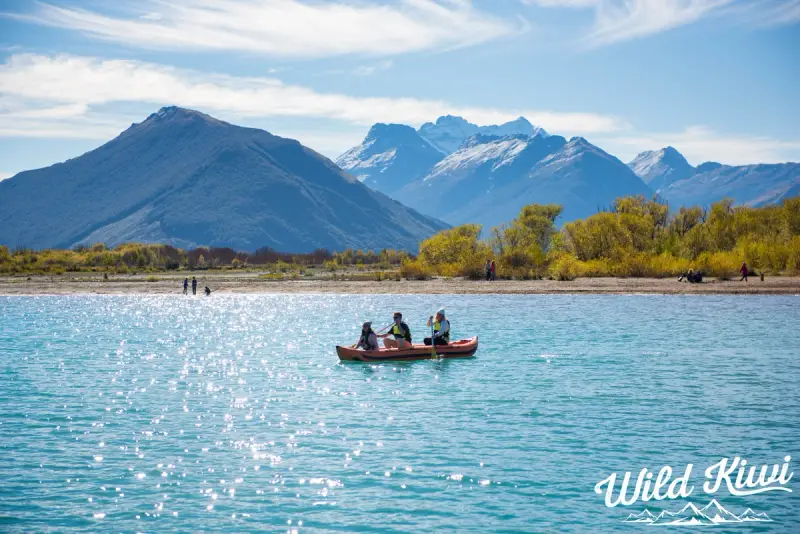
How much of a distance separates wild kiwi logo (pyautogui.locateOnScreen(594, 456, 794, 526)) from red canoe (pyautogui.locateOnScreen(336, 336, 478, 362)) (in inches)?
660

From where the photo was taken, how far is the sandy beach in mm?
68188

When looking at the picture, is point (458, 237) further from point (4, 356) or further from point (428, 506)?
point (428, 506)

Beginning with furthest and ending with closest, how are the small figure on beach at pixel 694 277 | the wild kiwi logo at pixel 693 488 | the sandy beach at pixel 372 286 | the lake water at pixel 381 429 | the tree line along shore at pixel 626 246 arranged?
1. the tree line along shore at pixel 626 246
2. the small figure on beach at pixel 694 277
3. the sandy beach at pixel 372 286
4. the lake water at pixel 381 429
5. the wild kiwi logo at pixel 693 488

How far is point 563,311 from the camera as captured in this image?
5647cm

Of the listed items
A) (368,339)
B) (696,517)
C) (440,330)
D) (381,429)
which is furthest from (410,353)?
(696,517)

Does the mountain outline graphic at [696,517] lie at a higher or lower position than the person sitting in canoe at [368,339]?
lower

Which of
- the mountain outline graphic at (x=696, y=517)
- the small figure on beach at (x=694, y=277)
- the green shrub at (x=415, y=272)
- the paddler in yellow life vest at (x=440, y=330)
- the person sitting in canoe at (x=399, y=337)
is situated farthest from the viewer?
the green shrub at (x=415, y=272)

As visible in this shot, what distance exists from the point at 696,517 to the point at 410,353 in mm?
19359

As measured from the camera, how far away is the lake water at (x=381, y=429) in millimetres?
14469

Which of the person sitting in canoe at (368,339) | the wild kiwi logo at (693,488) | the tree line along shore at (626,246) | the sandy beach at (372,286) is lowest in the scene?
the wild kiwi logo at (693,488)

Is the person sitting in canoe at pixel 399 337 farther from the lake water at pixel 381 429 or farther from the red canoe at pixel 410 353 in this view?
the lake water at pixel 381 429

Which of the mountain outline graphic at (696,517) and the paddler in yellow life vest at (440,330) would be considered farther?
the paddler in yellow life vest at (440,330)

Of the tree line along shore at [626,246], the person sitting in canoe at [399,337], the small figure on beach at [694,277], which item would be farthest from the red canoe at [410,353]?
the tree line along shore at [626,246]

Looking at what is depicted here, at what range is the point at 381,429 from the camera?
20.7m
